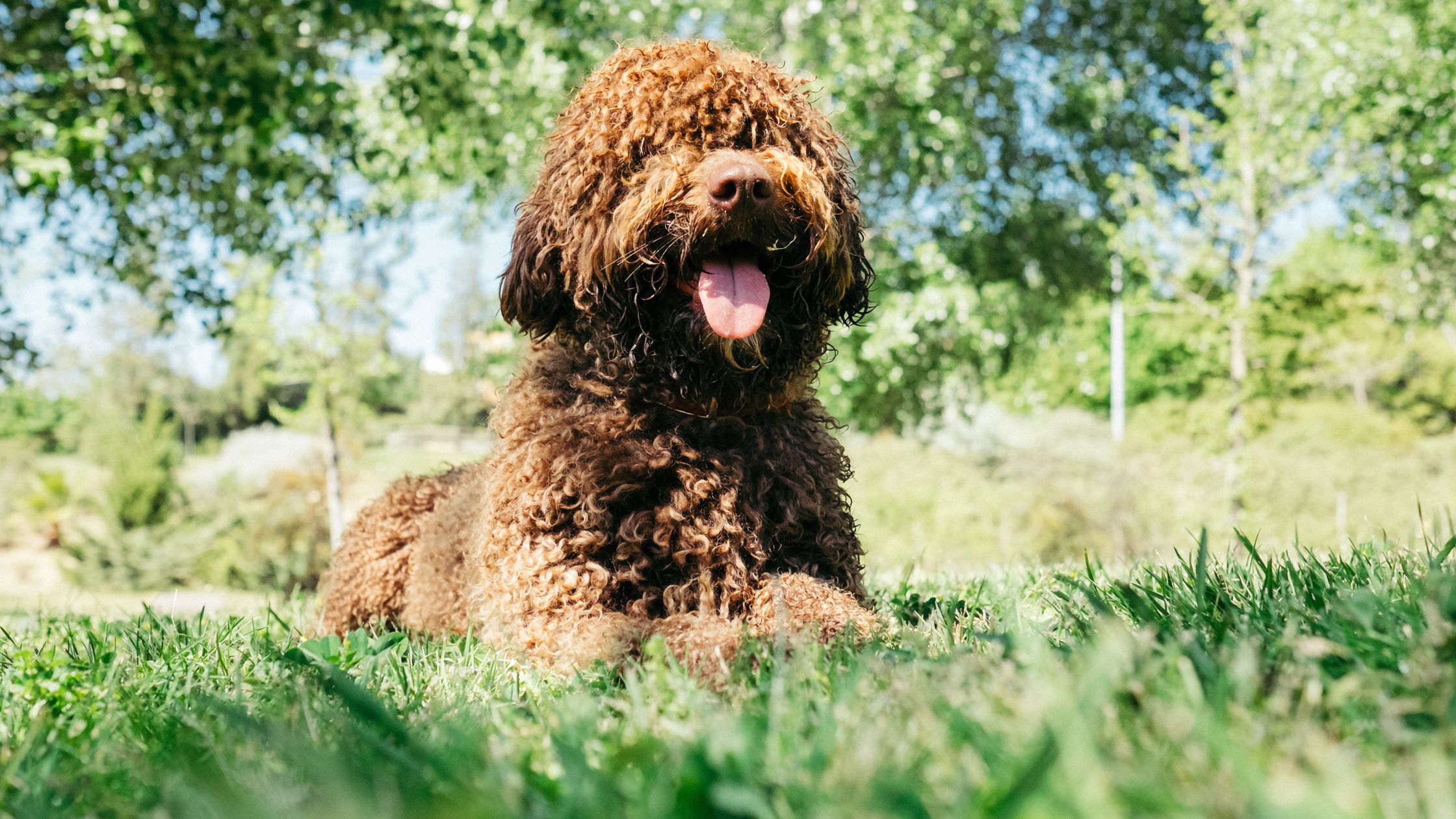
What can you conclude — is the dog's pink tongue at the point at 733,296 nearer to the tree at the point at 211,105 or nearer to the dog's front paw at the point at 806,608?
the dog's front paw at the point at 806,608

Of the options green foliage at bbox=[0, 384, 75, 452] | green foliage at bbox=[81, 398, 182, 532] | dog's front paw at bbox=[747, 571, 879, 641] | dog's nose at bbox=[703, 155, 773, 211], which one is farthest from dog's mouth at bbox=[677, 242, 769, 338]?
green foliage at bbox=[0, 384, 75, 452]

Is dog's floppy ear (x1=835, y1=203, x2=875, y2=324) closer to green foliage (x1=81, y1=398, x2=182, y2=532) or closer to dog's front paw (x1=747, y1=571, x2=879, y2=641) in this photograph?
dog's front paw (x1=747, y1=571, x2=879, y2=641)

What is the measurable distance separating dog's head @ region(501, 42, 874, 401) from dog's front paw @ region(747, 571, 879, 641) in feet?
2.03

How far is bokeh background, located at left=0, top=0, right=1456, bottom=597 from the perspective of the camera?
911cm

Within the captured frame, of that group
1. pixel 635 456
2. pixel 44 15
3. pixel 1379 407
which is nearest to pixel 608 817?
pixel 635 456

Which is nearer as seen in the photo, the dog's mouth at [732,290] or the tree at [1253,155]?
the dog's mouth at [732,290]

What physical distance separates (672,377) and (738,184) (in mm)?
628

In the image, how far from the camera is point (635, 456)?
296 centimetres

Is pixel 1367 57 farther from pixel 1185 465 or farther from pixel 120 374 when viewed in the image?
pixel 120 374

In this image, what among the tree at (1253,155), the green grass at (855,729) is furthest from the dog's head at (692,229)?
the tree at (1253,155)

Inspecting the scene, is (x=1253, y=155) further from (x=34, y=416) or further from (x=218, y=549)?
(x=34, y=416)

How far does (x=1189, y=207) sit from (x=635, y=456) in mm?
13971

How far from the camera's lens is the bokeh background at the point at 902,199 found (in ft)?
29.9

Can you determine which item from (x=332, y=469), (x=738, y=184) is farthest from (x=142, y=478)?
(x=738, y=184)
